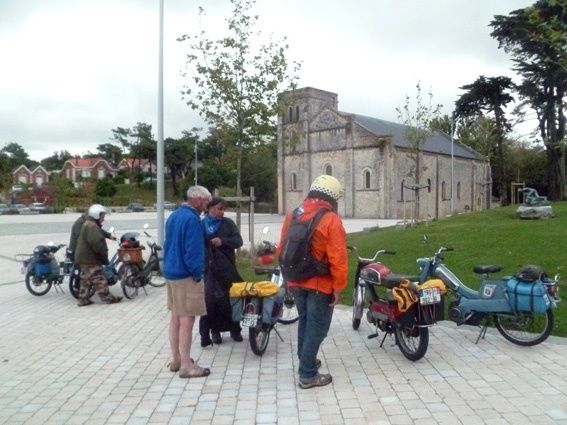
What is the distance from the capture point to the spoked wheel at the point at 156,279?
38.9 feet

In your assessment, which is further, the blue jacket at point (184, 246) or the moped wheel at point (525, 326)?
the moped wheel at point (525, 326)

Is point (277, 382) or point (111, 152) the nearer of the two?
point (277, 382)

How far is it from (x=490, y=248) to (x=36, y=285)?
35.9 feet

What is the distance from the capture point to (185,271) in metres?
5.69

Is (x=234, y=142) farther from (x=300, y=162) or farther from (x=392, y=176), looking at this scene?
(x=300, y=162)

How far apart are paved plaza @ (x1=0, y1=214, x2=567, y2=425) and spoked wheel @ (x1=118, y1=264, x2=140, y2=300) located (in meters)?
2.37

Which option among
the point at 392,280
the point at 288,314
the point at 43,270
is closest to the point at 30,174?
the point at 43,270

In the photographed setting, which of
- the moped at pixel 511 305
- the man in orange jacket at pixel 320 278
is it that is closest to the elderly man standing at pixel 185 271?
the man in orange jacket at pixel 320 278

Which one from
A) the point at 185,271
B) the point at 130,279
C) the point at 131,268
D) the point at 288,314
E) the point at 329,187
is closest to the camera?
the point at 329,187

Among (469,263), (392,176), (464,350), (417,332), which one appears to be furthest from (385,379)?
(392,176)

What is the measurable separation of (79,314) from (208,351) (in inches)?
131

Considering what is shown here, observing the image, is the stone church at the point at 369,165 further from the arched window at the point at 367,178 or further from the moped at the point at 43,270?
the moped at the point at 43,270

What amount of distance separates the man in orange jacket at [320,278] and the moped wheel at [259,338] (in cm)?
105

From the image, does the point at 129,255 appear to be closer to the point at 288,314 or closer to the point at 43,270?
the point at 43,270
